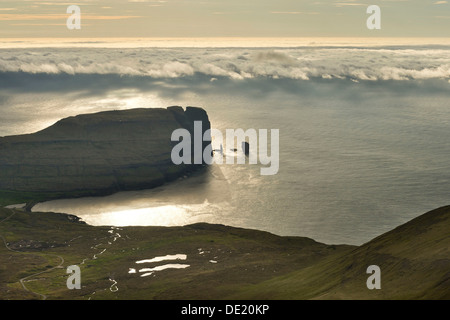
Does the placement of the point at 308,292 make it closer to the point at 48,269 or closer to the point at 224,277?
the point at 224,277

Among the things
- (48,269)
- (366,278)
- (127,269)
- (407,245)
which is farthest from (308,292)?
(48,269)

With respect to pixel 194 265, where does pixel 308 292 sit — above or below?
above

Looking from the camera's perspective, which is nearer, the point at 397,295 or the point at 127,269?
the point at 397,295

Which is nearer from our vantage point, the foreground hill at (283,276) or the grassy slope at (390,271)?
the grassy slope at (390,271)

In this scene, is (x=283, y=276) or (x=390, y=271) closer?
(x=390, y=271)

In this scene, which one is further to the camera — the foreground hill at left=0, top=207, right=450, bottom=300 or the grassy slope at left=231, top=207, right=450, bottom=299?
the foreground hill at left=0, top=207, right=450, bottom=300

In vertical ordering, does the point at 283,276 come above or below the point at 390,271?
below
